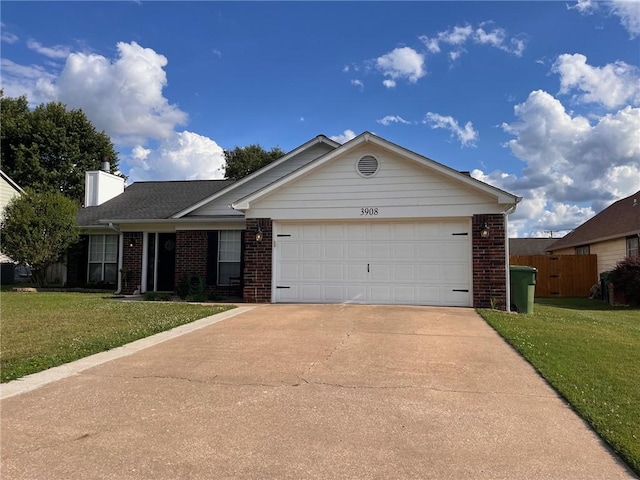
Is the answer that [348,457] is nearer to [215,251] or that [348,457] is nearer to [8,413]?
[8,413]

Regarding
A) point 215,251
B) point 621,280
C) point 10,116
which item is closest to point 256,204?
point 215,251

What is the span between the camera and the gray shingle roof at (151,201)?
16.6 meters

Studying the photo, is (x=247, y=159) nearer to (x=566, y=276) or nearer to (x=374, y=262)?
(x=566, y=276)

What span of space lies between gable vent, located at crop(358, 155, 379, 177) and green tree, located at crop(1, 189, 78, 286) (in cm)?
1066

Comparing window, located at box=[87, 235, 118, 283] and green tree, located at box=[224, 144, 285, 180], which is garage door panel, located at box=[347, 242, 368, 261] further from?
green tree, located at box=[224, 144, 285, 180]

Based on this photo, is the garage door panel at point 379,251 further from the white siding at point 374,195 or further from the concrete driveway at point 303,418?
the concrete driveway at point 303,418

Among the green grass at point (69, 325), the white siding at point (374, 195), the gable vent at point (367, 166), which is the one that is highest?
the gable vent at point (367, 166)

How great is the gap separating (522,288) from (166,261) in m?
11.1

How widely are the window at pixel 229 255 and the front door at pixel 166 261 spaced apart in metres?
2.04

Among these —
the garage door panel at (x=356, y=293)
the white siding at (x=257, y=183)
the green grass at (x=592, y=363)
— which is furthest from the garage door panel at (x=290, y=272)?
the green grass at (x=592, y=363)

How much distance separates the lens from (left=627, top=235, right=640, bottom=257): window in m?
18.5

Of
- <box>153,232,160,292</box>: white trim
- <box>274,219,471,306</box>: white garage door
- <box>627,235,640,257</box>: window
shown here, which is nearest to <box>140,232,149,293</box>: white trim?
<box>153,232,160,292</box>: white trim

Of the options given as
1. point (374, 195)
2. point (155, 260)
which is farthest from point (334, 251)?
point (155, 260)

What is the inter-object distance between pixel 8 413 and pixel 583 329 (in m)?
9.26
